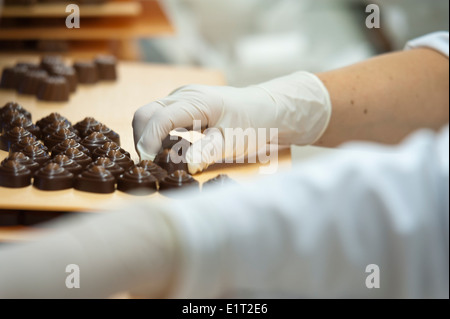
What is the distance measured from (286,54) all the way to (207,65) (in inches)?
15.7

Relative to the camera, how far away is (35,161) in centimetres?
104

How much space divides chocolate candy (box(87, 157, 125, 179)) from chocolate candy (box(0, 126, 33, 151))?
0.21 meters

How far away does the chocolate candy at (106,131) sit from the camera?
113 cm

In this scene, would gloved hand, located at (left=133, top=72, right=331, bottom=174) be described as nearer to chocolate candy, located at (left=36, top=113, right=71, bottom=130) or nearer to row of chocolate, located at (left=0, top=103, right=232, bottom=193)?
row of chocolate, located at (left=0, top=103, right=232, bottom=193)

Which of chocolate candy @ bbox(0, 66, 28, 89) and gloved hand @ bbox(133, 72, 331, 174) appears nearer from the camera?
gloved hand @ bbox(133, 72, 331, 174)

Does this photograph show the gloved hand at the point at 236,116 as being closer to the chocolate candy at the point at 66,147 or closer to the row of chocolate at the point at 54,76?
the chocolate candy at the point at 66,147

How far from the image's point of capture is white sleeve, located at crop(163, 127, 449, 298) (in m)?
0.49

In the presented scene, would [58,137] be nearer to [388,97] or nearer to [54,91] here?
[54,91]

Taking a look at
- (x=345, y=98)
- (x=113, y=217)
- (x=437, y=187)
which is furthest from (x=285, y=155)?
(x=113, y=217)

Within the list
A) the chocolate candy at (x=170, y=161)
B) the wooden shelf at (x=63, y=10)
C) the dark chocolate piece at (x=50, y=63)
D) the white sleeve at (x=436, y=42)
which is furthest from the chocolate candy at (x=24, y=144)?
the wooden shelf at (x=63, y=10)

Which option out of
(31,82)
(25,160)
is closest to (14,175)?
(25,160)

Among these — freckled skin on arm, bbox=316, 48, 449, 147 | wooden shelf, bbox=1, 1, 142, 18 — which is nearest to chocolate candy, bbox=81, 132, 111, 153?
freckled skin on arm, bbox=316, 48, 449, 147

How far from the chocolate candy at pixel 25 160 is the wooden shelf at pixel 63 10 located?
1163 millimetres
